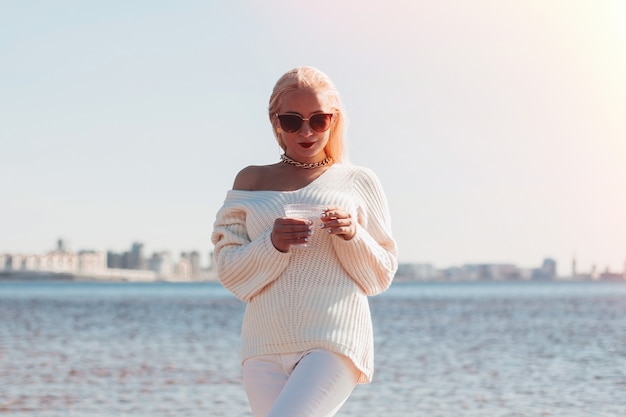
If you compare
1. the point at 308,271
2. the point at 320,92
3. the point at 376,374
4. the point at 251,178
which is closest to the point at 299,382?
the point at 308,271

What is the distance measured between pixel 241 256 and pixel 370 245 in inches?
16.0

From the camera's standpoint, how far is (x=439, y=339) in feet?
82.4

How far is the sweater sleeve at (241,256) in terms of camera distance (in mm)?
3438

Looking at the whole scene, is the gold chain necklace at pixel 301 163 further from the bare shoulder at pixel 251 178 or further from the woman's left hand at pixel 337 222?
the woman's left hand at pixel 337 222

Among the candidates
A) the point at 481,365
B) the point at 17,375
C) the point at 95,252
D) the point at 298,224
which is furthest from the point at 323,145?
the point at 95,252

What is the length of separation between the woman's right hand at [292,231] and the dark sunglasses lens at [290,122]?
36 cm

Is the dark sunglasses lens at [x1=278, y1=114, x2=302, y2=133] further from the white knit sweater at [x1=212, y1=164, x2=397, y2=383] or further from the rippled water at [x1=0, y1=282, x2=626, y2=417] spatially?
the rippled water at [x1=0, y1=282, x2=626, y2=417]

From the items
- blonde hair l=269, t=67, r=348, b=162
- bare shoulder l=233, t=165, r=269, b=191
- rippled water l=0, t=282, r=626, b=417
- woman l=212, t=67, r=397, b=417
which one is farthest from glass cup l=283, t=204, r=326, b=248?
rippled water l=0, t=282, r=626, b=417

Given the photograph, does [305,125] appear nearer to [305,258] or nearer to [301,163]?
[301,163]

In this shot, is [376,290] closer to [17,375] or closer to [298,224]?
[298,224]

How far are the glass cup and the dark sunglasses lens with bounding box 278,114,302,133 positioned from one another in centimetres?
Result: 25

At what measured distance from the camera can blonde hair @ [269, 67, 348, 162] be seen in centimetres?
356

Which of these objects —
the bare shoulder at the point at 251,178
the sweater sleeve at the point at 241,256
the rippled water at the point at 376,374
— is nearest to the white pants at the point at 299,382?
the sweater sleeve at the point at 241,256

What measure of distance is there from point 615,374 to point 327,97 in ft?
47.1
